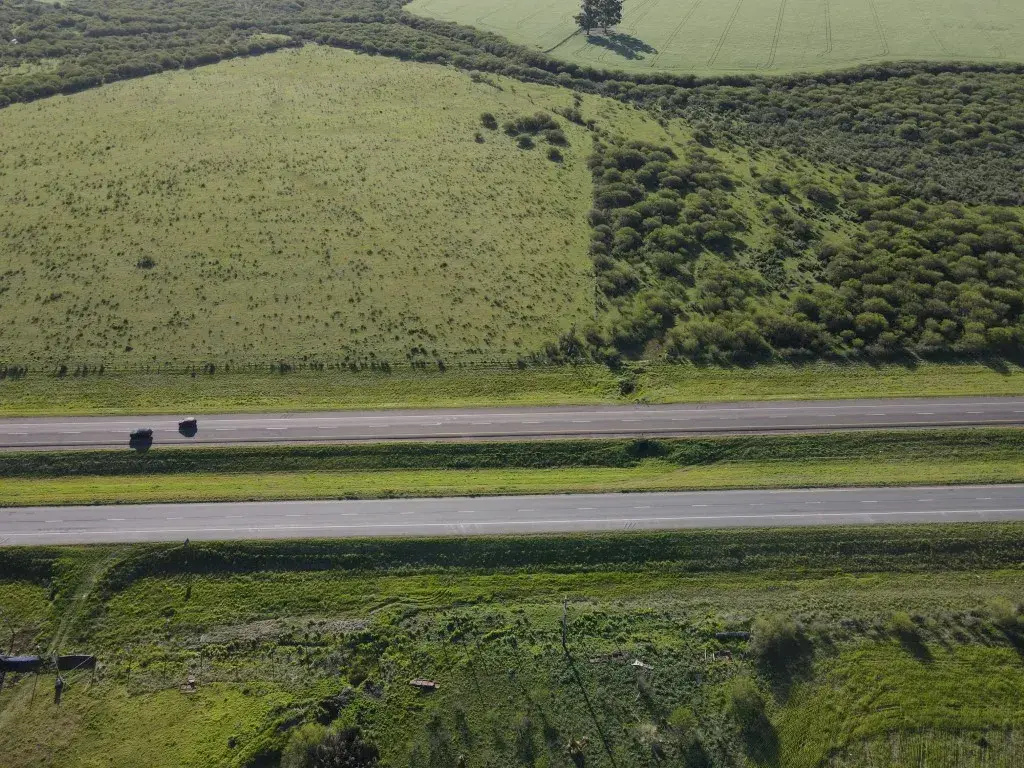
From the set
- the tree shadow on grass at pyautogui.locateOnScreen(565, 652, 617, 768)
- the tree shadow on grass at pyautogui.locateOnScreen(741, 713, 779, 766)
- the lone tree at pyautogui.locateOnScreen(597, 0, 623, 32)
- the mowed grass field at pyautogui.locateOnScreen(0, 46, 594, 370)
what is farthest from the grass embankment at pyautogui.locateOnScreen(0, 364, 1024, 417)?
the lone tree at pyautogui.locateOnScreen(597, 0, 623, 32)

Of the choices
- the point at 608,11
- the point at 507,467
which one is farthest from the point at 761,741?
the point at 608,11

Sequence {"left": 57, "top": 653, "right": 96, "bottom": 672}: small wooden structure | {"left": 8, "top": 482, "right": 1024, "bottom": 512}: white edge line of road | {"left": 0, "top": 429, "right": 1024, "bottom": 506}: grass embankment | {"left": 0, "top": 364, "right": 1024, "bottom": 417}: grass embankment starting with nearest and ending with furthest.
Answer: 1. {"left": 57, "top": 653, "right": 96, "bottom": 672}: small wooden structure
2. {"left": 8, "top": 482, "right": 1024, "bottom": 512}: white edge line of road
3. {"left": 0, "top": 429, "right": 1024, "bottom": 506}: grass embankment
4. {"left": 0, "top": 364, "right": 1024, "bottom": 417}: grass embankment

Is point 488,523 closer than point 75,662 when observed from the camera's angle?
No

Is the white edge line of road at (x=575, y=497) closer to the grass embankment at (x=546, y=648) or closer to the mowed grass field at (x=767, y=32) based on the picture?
the grass embankment at (x=546, y=648)

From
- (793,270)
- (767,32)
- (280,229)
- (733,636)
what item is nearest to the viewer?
(733,636)

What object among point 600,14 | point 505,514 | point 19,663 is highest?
point 600,14

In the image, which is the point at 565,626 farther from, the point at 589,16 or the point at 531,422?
the point at 589,16

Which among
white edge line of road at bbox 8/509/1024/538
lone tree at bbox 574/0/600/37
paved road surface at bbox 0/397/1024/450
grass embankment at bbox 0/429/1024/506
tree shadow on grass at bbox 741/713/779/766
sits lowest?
tree shadow on grass at bbox 741/713/779/766

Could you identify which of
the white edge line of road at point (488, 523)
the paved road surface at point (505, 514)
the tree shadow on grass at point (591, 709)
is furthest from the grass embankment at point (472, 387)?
the tree shadow on grass at point (591, 709)

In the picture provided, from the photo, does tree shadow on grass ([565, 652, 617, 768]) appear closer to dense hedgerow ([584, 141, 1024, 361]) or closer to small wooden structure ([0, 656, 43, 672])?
dense hedgerow ([584, 141, 1024, 361])
